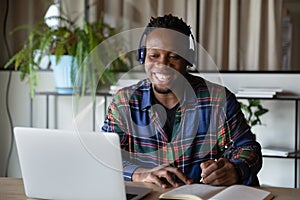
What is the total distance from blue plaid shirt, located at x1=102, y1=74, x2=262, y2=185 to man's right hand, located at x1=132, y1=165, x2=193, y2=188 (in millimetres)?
22

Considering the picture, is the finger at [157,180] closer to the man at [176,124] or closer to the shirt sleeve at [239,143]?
the man at [176,124]

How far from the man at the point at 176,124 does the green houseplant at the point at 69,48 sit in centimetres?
144

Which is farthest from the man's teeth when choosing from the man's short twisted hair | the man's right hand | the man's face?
the man's right hand

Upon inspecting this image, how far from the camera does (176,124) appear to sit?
211 centimetres

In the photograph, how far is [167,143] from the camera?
2.06 m

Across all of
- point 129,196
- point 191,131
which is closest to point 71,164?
point 129,196

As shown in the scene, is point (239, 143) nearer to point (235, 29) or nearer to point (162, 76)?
point (162, 76)

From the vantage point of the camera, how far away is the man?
2012mm

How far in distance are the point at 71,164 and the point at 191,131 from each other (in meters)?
0.56

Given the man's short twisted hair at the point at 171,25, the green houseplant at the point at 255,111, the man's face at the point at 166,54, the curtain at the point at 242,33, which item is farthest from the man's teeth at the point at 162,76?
the curtain at the point at 242,33

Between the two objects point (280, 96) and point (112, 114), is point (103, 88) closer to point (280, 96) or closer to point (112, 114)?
point (280, 96)

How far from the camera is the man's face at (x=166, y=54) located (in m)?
2.00

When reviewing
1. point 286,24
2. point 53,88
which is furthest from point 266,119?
point 53,88

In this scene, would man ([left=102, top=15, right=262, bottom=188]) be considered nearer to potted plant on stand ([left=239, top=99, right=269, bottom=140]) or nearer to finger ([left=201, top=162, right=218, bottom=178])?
finger ([left=201, top=162, right=218, bottom=178])
